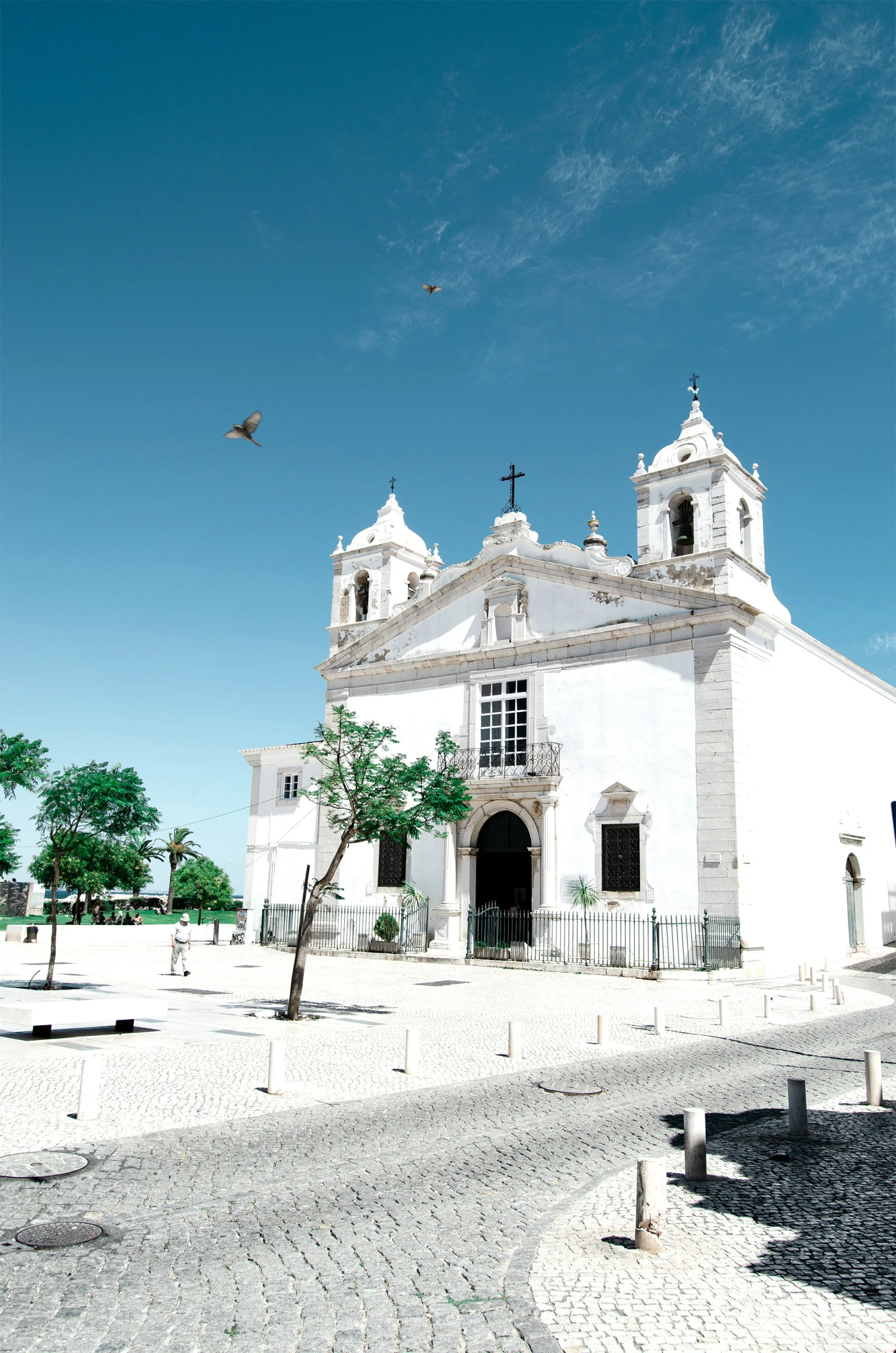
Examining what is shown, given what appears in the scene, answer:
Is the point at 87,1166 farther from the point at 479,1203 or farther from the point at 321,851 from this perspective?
the point at 321,851

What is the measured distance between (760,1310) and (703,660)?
2449cm

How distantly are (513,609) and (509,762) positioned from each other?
501 centimetres

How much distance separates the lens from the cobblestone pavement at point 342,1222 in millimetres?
4699

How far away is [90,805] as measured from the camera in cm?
2134

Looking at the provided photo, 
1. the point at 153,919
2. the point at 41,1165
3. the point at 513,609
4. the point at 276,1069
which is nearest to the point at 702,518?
the point at 513,609

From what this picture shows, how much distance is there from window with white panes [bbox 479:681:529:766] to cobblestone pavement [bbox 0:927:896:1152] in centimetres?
659

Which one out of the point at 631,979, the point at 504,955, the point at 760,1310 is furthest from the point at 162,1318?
the point at 504,955

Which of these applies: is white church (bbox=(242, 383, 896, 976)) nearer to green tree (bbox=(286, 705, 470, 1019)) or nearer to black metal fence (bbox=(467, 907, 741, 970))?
black metal fence (bbox=(467, 907, 741, 970))

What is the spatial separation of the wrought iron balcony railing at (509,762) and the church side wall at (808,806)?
5.79 metres

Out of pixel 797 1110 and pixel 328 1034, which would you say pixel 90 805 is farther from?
pixel 797 1110

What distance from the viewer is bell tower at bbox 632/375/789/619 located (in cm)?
2970

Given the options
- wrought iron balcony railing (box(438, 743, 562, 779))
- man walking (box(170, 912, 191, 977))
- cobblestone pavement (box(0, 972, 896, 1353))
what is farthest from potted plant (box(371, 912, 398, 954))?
cobblestone pavement (box(0, 972, 896, 1353))

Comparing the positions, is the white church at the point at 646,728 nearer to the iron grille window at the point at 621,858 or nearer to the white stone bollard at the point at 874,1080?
the iron grille window at the point at 621,858

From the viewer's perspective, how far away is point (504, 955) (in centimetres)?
2939
